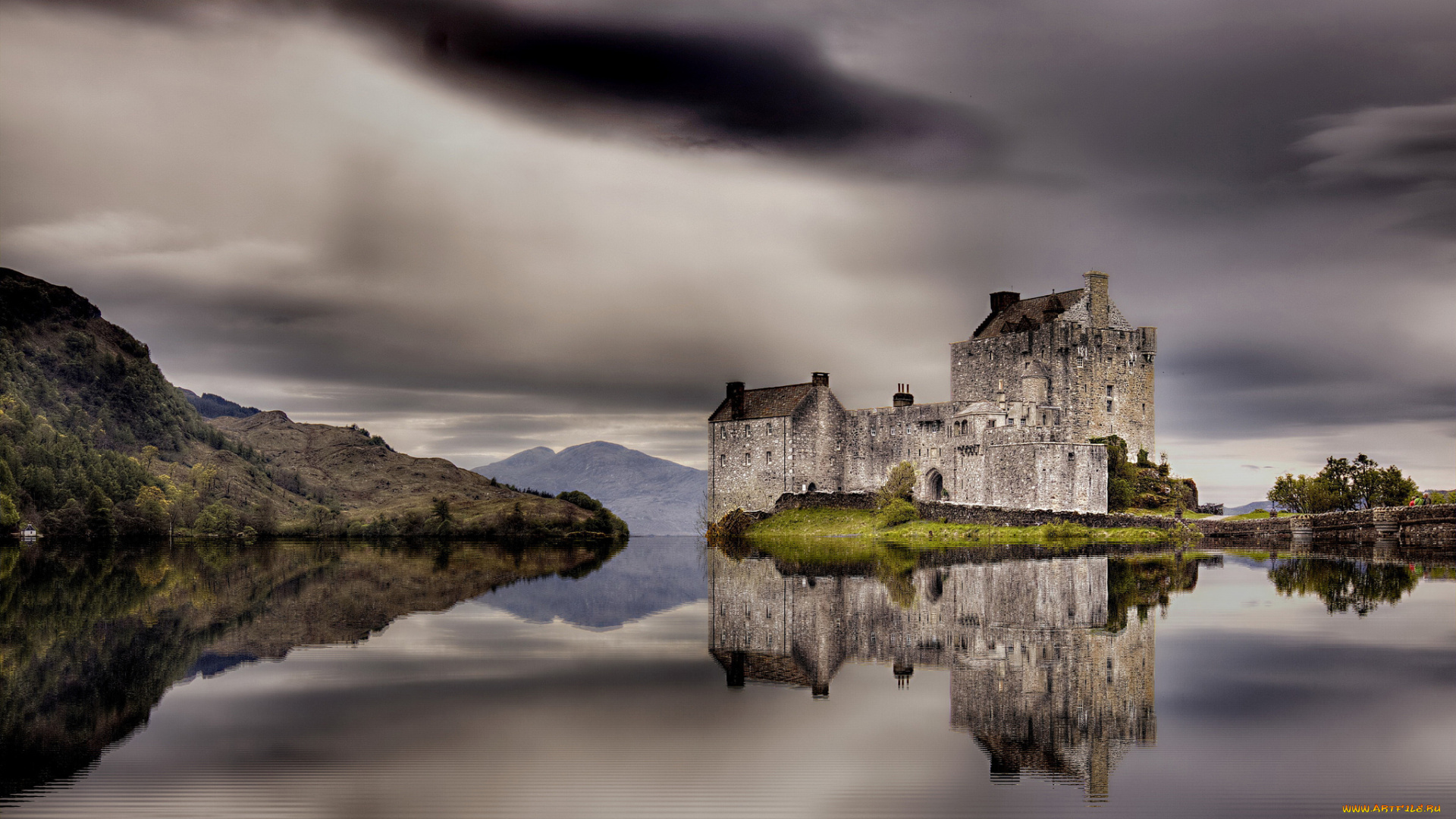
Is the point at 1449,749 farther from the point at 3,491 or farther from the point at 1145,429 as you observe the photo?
the point at 3,491

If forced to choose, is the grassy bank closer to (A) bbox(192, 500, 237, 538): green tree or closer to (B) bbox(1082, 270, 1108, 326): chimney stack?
(B) bbox(1082, 270, 1108, 326): chimney stack

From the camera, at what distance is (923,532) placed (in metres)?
56.5

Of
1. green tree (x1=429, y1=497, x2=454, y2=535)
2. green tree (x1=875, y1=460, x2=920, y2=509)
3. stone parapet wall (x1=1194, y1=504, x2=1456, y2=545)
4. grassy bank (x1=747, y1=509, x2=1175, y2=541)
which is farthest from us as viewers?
green tree (x1=429, y1=497, x2=454, y2=535)

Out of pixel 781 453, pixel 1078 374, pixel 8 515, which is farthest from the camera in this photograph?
pixel 781 453

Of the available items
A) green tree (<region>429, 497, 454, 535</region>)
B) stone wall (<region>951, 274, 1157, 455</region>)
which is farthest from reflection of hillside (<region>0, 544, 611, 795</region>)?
stone wall (<region>951, 274, 1157, 455</region>)

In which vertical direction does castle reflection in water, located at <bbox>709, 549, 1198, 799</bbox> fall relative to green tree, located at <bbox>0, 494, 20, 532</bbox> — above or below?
below

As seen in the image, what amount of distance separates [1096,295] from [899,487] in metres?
18.2

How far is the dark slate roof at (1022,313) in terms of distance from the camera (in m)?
66.3

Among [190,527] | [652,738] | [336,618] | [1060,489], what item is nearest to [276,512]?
[190,527]

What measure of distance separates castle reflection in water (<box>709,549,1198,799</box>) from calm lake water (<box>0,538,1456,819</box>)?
0.07m

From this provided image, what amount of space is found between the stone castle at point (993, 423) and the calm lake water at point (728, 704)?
35.8 metres

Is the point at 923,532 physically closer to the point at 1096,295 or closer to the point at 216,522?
the point at 1096,295

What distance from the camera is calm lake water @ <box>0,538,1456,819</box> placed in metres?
8.27

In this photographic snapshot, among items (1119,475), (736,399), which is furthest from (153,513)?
(1119,475)
